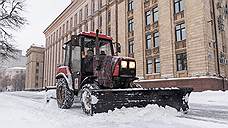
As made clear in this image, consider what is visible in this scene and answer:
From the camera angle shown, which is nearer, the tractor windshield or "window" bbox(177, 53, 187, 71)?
the tractor windshield

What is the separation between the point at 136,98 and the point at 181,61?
16.7 m

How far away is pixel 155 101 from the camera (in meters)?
6.82

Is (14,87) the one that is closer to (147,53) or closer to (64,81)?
(147,53)

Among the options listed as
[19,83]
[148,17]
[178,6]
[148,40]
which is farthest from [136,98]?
[19,83]

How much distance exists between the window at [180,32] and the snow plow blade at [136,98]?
16193mm

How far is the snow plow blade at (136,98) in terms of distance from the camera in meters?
6.26

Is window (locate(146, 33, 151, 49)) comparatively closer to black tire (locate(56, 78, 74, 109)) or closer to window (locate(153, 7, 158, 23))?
window (locate(153, 7, 158, 23))

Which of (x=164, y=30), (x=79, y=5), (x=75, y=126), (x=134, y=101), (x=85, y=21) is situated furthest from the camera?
(x=79, y=5)

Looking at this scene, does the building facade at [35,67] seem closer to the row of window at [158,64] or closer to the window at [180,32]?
the row of window at [158,64]

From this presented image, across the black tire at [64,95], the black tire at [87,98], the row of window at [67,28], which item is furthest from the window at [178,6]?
the black tire at [87,98]

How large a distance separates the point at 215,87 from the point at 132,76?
14.7 meters

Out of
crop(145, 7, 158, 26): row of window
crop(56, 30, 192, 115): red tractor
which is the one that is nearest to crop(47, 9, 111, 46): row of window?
crop(145, 7, 158, 26): row of window

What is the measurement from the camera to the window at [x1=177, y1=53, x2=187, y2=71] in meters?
21.8

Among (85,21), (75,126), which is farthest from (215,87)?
(85,21)
